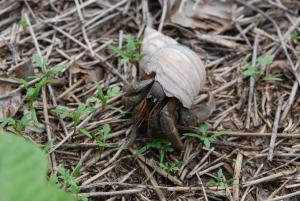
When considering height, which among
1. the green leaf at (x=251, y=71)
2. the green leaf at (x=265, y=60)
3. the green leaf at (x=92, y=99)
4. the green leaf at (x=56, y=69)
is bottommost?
the green leaf at (x=251, y=71)

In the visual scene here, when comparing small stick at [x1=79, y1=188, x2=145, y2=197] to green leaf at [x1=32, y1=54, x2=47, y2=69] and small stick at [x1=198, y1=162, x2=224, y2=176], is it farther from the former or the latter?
green leaf at [x1=32, y1=54, x2=47, y2=69]

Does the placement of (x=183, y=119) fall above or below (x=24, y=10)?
below

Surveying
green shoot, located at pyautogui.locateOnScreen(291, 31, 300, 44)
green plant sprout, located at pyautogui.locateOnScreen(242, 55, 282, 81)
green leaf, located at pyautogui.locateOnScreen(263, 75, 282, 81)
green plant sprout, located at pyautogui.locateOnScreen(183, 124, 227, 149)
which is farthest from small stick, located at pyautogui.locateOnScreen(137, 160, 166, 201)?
green shoot, located at pyautogui.locateOnScreen(291, 31, 300, 44)

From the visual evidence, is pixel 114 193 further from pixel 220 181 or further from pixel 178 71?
pixel 178 71

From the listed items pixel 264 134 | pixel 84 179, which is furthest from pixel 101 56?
pixel 264 134

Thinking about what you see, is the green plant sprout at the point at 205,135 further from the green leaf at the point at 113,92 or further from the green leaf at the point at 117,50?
the green leaf at the point at 117,50

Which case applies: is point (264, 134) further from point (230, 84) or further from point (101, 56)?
point (101, 56)

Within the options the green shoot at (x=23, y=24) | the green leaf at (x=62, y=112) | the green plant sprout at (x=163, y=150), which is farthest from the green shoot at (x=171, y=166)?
the green shoot at (x=23, y=24)
